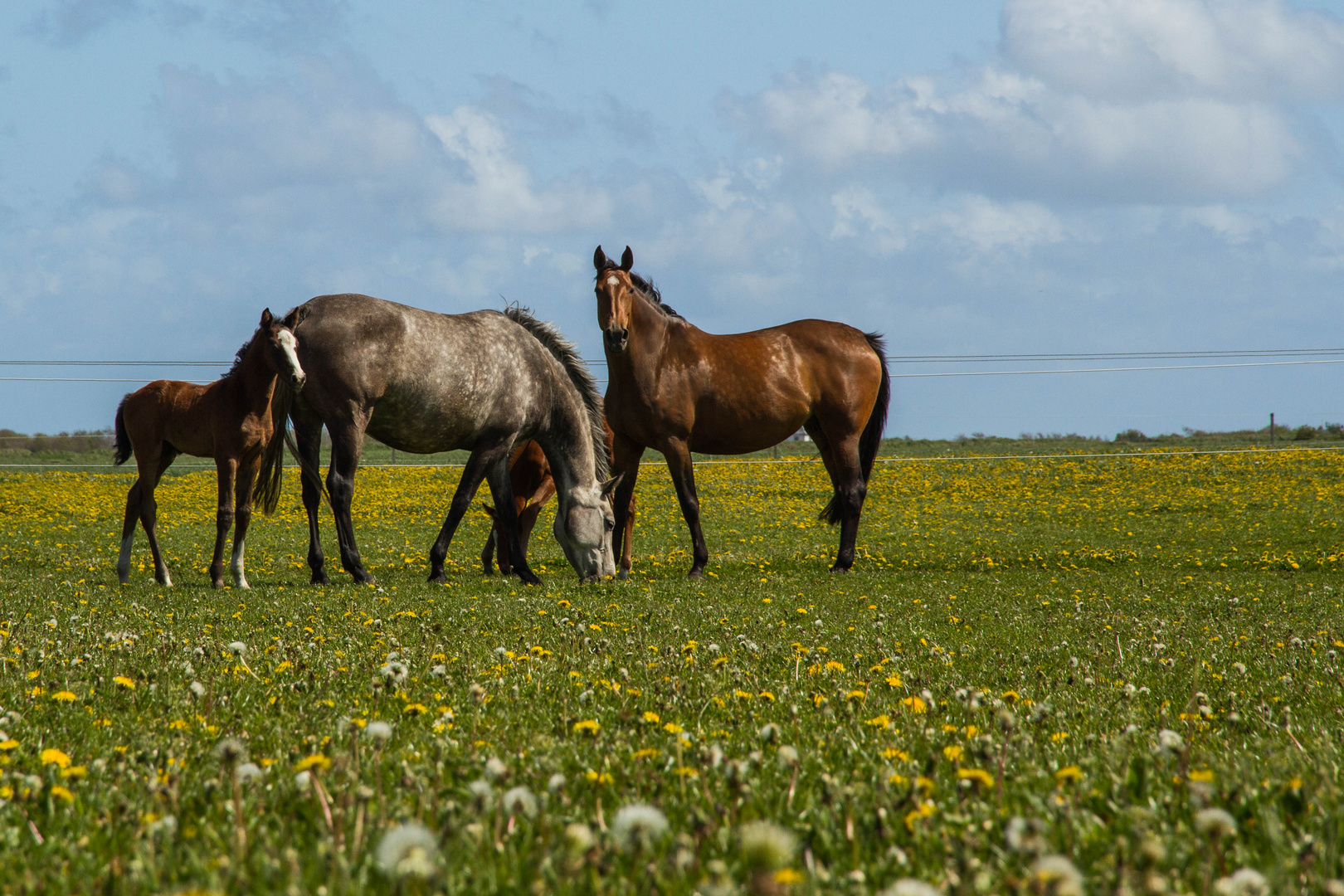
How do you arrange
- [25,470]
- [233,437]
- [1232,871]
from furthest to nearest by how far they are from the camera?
1. [25,470]
2. [233,437]
3. [1232,871]

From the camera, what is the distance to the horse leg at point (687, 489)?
13.0 meters

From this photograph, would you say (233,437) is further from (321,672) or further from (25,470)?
(25,470)

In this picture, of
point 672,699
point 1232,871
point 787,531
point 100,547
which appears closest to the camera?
point 1232,871

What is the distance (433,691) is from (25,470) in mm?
36253

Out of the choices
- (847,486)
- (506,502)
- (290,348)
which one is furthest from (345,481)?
(847,486)

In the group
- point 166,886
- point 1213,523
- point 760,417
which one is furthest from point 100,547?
point 1213,523

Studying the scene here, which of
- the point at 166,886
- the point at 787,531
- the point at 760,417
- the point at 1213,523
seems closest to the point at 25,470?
the point at 787,531

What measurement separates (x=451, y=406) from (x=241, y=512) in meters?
2.51

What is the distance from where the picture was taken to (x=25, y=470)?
114 feet

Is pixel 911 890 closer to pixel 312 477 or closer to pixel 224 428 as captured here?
pixel 224 428

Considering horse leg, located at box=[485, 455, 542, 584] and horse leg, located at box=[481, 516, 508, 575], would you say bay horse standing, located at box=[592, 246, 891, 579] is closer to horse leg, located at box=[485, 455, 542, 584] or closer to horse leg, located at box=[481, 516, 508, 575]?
horse leg, located at box=[485, 455, 542, 584]

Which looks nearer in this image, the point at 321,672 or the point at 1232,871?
the point at 1232,871

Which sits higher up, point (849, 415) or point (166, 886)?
point (849, 415)

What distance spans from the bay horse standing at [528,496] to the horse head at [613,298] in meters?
1.81
